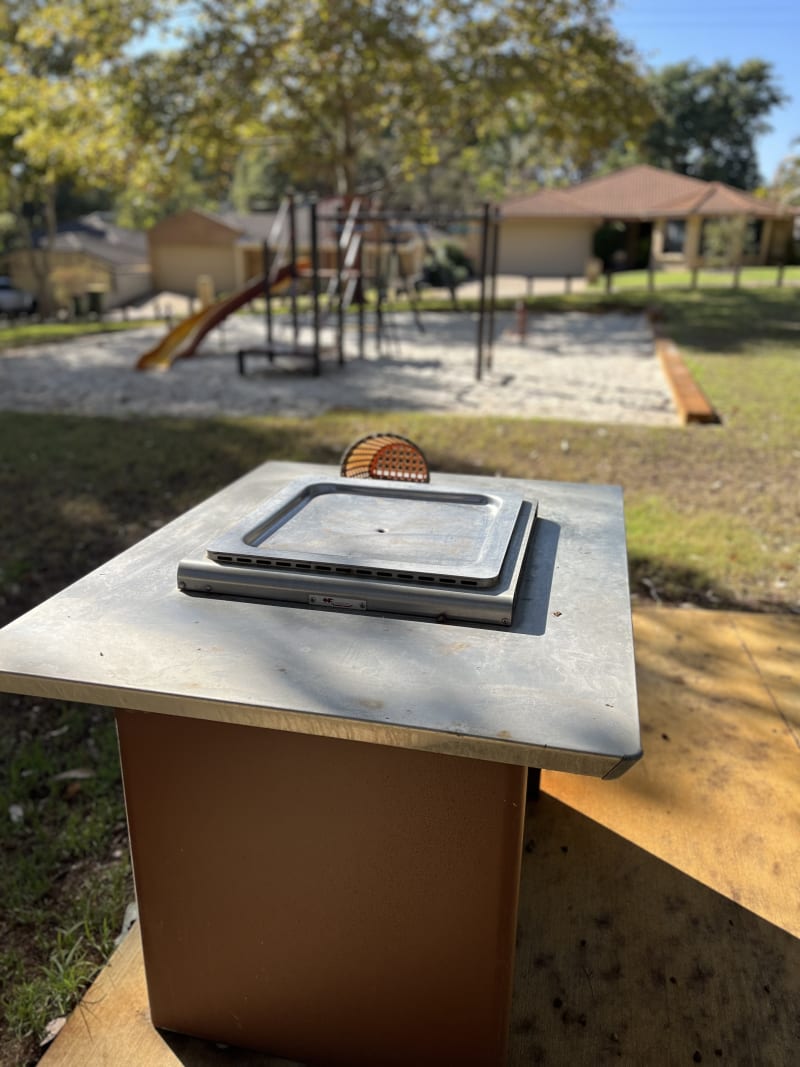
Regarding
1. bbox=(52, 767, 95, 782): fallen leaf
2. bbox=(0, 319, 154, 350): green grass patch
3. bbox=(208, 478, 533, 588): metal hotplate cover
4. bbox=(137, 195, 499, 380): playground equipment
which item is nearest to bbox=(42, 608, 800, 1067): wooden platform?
bbox=(208, 478, 533, 588): metal hotplate cover

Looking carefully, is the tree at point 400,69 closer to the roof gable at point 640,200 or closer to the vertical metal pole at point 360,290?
the vertical metal pole at point 360,290

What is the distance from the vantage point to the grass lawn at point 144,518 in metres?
2.30

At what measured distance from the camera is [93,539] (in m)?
4.88

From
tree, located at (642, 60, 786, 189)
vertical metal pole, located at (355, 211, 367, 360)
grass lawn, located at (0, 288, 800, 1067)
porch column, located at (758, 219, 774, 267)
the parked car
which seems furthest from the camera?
tree, located at (642, 60, 786, 189)

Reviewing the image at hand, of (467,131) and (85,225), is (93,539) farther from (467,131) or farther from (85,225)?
(85,225)

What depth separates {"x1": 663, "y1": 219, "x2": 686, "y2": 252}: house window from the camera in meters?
44.2

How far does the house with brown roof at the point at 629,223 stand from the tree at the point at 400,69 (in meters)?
13.0

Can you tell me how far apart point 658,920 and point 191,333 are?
12213 mm

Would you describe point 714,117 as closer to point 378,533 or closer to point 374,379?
point 374,379

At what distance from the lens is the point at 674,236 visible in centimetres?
4475

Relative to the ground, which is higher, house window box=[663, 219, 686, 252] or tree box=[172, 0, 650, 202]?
tree box=[172, 0, 650, 202]

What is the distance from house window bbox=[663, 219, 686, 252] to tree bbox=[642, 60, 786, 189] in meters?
10.9

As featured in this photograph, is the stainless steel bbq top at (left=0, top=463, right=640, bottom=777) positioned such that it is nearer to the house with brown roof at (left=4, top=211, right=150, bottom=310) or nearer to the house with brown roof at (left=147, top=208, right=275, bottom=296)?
the house with brown roof at (left=4, top=211, right=150, bottom=310)

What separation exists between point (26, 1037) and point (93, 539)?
331 centimetres
